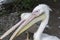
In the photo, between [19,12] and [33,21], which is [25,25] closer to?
[33,21]

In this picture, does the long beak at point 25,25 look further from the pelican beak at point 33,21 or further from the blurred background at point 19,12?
the blurred background at point 19,12

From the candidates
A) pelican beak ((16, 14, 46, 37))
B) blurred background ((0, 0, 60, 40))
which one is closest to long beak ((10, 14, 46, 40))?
pelican beak ((16, 14, 46, 37))

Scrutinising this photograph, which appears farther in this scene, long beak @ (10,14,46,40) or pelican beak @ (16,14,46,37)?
pelican beak @ (16,14,46,37)

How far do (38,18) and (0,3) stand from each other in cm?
307

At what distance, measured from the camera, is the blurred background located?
6.46 m

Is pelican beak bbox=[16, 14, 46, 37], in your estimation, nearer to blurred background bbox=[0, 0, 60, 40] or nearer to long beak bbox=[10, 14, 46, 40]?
long beak bbox=[10, 14, 46, 40]

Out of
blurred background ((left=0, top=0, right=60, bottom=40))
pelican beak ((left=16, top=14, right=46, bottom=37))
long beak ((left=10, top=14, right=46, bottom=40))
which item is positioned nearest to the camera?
long beak ((left=10, top=14, right=46, bottom=40))

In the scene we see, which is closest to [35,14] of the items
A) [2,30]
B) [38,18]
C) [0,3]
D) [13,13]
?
[38,18]

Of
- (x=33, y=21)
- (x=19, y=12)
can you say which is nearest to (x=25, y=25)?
(x=33, y=21)

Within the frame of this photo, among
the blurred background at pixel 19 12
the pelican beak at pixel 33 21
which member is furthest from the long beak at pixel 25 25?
the blurred background at pixel 19 12

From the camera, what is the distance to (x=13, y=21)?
6703 mm

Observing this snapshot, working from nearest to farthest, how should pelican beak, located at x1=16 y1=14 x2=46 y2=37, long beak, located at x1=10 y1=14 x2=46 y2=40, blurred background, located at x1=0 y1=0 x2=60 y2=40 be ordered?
long beak, located at x1=10 y1=14 x2=46 y2=40
pelican beak, located at x1=16 y1=14 x2=46 y2=37
blurred background, located at x1=0 y1=0 x2=60 y2=40

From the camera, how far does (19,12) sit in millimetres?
7156

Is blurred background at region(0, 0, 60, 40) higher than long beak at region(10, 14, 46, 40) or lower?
higher
